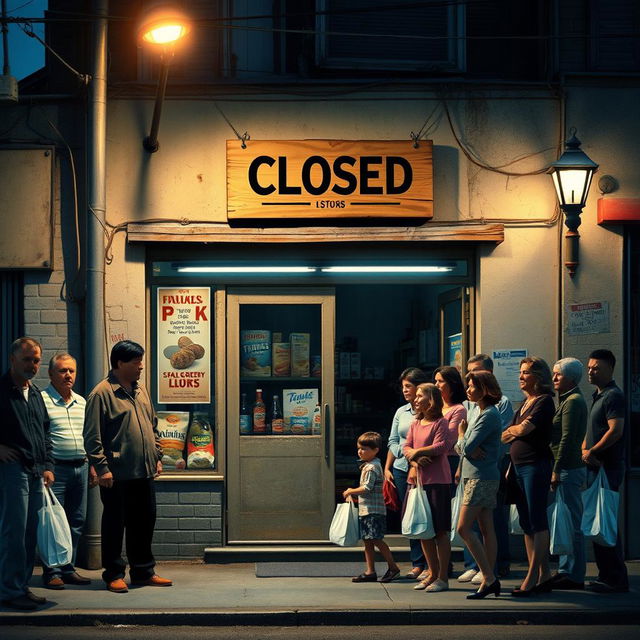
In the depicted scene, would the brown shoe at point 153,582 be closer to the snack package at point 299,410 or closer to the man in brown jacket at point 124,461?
the man in brown jacket at point 124,461

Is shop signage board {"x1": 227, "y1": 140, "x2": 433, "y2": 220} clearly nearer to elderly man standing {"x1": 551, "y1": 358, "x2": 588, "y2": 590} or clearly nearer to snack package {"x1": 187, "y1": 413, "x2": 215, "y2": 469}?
snack package {"x1": 187, "y1": 413, "x2": 215, "y2": 469}

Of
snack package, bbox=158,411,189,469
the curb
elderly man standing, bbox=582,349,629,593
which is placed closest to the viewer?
the curb

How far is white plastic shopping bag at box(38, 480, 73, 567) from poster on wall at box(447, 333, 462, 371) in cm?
420

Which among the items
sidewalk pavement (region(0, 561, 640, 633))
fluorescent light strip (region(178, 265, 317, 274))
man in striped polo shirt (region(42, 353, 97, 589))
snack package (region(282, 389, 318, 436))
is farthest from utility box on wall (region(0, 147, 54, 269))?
sidewalk pavement (region(0, 561, 640, 633))

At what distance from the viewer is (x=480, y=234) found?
10.5m

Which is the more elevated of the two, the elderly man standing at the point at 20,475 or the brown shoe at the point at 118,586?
the elderly man standing at the point at 20,475

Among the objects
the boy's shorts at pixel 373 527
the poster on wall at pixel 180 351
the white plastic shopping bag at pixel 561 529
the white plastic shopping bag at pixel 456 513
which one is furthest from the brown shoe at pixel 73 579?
the white plastic shopping bag at pixel 561 529

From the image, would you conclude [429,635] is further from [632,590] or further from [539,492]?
[632,590]

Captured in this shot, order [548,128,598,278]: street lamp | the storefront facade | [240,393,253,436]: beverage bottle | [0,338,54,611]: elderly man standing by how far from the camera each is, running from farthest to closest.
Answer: [240,393,253,436]: beverage bottle, the storefront facade, [548,128,598,278]: street lamp, [0,338,54,611]: elderly man standing

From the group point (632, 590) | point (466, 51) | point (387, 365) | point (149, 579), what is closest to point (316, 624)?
point (149, 579)

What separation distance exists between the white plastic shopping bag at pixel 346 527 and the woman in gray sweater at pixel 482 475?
1125 millimetres

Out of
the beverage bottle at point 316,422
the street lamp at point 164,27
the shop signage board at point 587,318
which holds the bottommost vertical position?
the beverage bottle at point 316,422

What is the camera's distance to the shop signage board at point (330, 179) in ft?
34.4

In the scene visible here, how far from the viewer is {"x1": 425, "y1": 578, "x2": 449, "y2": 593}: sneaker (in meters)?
8.66
